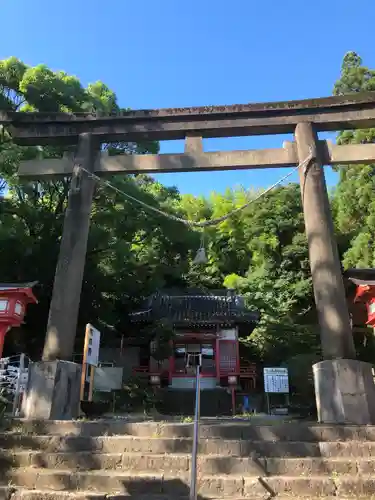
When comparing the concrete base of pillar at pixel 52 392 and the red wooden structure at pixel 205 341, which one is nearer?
the concrete base of pillar at pixel 52 392

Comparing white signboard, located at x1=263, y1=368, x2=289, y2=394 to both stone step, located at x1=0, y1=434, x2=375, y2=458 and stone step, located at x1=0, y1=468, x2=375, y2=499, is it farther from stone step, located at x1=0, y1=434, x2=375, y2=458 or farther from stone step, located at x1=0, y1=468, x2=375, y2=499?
stone step, located at x1=0, y1=468, x2=375, y2=499

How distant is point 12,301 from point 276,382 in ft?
27.2

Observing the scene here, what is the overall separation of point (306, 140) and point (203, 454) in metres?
6.28

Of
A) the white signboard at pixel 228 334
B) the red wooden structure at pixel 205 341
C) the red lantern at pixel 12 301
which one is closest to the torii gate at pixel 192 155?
the red lantern at pixel 12 301

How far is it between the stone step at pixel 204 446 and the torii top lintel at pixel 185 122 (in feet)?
20.4

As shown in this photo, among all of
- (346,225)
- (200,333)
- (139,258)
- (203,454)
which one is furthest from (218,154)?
(346,225)

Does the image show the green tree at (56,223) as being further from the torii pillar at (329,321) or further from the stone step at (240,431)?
the stone step at (240,431)

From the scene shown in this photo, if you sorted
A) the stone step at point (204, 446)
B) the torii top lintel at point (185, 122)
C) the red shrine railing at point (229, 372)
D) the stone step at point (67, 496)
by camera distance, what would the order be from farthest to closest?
the red shrine railing at point (229, 372), the torii top lintel at point (185, 122), the stone step at point (204, 446), the stone step at point (67, 496)

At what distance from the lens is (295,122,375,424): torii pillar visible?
652cm

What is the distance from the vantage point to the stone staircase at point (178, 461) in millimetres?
4750

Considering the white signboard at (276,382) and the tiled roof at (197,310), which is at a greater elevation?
the tiled roof at (197,310)

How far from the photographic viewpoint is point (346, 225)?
90.9 ft

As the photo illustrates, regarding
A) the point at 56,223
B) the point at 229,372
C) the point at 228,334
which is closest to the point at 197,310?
the point at 228,334

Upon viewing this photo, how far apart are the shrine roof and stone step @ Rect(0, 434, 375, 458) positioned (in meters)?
15.5
